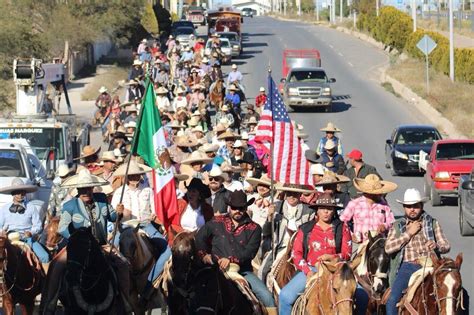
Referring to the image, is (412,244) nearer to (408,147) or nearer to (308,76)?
(408,147)

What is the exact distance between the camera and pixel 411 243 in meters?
13.2

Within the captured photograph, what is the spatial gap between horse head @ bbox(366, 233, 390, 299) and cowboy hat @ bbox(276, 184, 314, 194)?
80.8 inches

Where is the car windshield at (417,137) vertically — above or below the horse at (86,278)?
below

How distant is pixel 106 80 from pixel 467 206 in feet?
116

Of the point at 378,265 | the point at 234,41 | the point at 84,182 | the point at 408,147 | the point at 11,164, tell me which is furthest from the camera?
A: the point at 234,41

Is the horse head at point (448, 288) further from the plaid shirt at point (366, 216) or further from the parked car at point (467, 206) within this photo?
the parked car at point (467, 206)

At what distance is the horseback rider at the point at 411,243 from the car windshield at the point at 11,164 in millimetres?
11304

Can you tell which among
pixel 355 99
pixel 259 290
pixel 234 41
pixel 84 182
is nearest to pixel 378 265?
pixel 259 290

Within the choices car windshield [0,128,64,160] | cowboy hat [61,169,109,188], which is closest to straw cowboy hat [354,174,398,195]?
cowboy hat [61,169,109,188]

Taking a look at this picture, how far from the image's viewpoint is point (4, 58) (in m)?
42.2


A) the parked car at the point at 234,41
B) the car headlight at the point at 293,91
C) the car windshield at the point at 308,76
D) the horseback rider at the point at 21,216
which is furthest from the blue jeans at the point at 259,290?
the parked car at the point at 234,41

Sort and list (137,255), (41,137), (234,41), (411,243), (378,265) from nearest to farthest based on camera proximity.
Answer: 1. (411,243)
2. (378,265)
3. (137,255)
4. (41,137)
5. (234,41)

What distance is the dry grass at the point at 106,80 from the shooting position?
168 ft

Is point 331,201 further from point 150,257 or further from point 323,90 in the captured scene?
point 323,90
